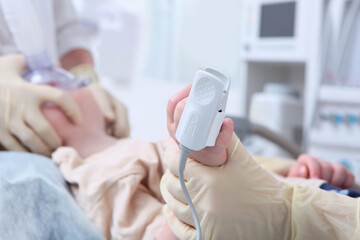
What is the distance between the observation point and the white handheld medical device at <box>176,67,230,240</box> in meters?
0.47

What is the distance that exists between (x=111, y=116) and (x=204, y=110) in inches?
31.2

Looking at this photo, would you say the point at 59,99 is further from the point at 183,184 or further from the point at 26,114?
the point at 183,184

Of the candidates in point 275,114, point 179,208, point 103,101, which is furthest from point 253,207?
point 275,114

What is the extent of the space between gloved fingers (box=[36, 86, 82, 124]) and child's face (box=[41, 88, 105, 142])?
1.1 inches

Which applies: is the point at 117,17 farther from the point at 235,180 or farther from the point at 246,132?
the point at 235,180

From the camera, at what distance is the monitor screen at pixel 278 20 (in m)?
1.94

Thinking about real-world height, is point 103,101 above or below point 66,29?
below

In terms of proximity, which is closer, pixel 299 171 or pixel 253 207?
pixel 253 207

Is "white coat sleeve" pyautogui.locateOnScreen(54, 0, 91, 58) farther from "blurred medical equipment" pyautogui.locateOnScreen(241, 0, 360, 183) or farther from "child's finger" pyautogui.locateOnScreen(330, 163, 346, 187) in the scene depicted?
"child's finger" pyautogui.locateOnScreen(330, 163, 346, 187)

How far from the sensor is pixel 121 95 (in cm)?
349

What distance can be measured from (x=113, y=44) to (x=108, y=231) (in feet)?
8.56

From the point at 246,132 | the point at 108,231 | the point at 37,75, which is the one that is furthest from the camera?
the point at 246,132

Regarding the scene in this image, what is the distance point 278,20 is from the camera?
2000mm

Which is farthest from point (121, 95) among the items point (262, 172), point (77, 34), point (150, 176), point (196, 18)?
point (262, 172)
